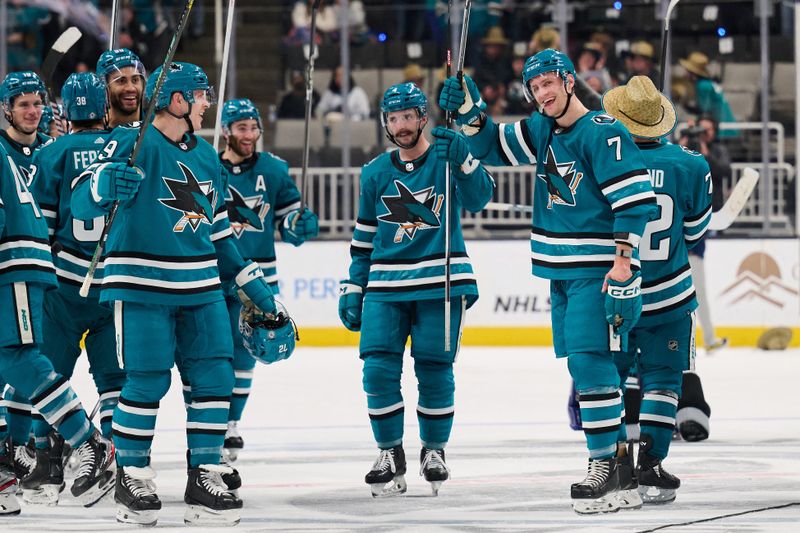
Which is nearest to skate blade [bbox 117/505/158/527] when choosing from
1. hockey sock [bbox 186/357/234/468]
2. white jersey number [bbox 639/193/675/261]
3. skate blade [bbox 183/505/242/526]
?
skate blade [bbox 183/505/242/526]

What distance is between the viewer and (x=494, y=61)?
43.2ft

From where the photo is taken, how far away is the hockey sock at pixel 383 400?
5602 mm

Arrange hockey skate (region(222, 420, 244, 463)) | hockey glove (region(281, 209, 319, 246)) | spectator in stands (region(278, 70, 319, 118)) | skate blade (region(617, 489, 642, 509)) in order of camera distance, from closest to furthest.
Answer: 1. skate blade (region(617, 489, 642, 509))
2. hockey skate (region(222, 420, 244, 463))
3. hockey glove (region(281, 209, 319, 246))
4. spectator in stands (region(278, 70, 319, 118))

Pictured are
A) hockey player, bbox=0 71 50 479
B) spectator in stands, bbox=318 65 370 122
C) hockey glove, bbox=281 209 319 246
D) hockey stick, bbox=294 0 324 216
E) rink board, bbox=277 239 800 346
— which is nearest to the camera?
hockey player, bbox=0 71 50 479

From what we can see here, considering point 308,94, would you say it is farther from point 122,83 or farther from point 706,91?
point 706,91

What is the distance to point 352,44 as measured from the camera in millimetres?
13273

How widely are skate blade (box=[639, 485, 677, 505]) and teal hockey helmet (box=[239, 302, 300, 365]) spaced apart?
129 cm

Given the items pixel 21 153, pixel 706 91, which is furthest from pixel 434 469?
pixel 706 91

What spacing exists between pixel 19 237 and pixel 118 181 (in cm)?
52

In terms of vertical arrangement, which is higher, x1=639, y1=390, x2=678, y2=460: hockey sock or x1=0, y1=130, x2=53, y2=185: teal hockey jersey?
x1=0, y1=130, x2=53, y2=185: teal hockey jersey

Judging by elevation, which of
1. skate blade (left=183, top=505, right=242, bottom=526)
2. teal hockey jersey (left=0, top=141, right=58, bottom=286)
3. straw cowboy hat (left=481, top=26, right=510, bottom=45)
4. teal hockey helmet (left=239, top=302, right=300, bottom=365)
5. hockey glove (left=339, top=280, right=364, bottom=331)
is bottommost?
skate blade (left=183, top=505, right=242, bottom=526)

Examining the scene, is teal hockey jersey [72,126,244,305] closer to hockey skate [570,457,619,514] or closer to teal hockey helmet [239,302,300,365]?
teal hockey helmet [239,302,300,365]

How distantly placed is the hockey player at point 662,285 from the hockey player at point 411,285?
0.59 metres

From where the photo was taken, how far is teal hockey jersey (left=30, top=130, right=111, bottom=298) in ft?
18.3
